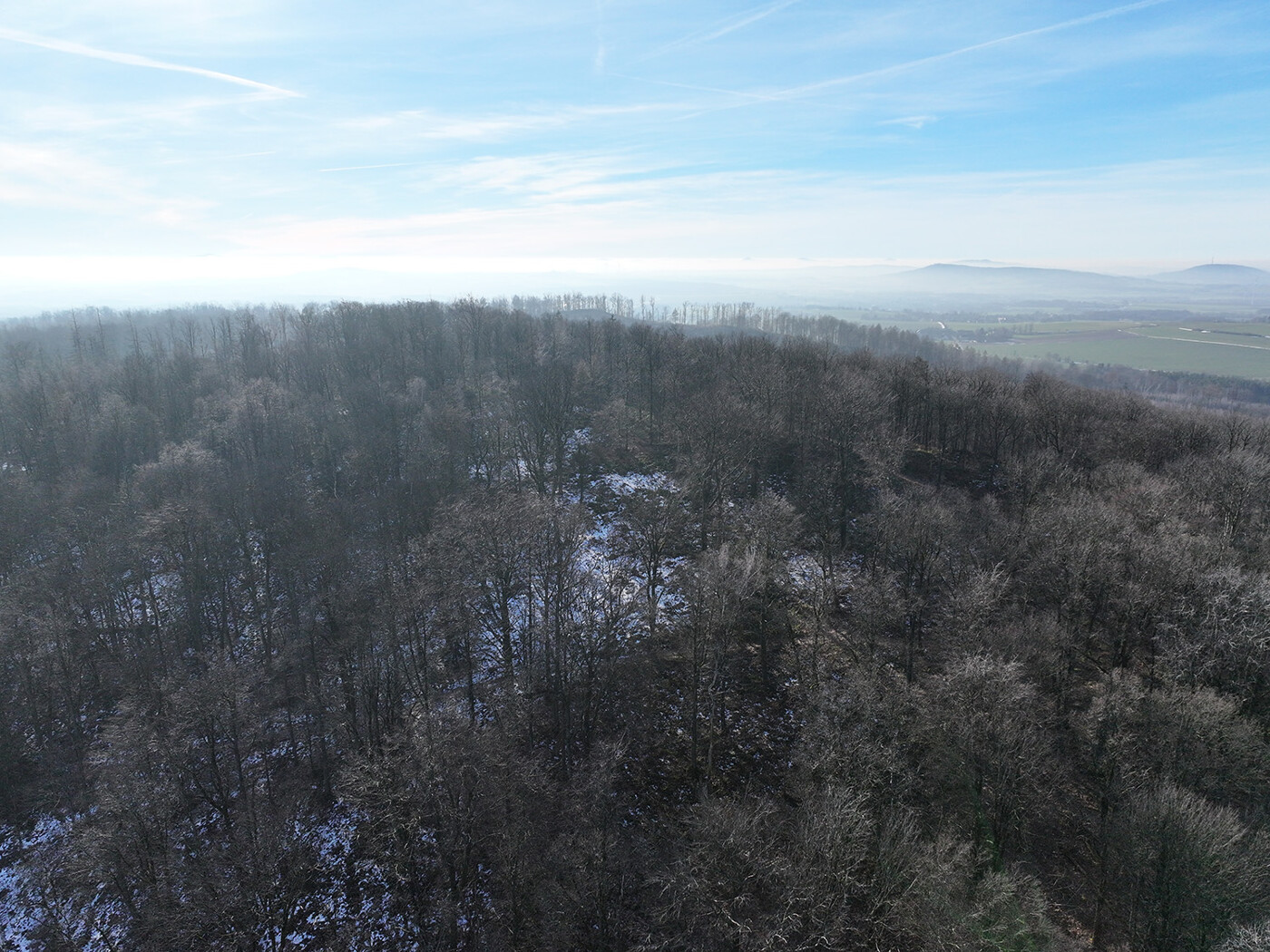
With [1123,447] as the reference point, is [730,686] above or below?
below

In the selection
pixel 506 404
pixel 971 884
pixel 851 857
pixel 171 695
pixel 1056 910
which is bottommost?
pixel 1056 910

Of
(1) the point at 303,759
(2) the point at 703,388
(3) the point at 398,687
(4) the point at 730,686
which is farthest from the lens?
(2) the point at 703,388

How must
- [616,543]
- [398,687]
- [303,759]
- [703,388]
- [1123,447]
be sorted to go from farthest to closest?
[703,388] < [1123,447] < [616,543] < [303,759] < [398,687]

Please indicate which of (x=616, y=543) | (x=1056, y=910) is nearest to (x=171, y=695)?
(x=616, y=543)

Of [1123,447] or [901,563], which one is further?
[1123,447]

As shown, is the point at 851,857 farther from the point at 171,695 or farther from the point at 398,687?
the point at 171,695

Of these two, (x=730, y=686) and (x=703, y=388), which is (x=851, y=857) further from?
(x=703, y=388)

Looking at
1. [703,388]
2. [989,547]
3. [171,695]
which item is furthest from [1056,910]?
[703,388]
